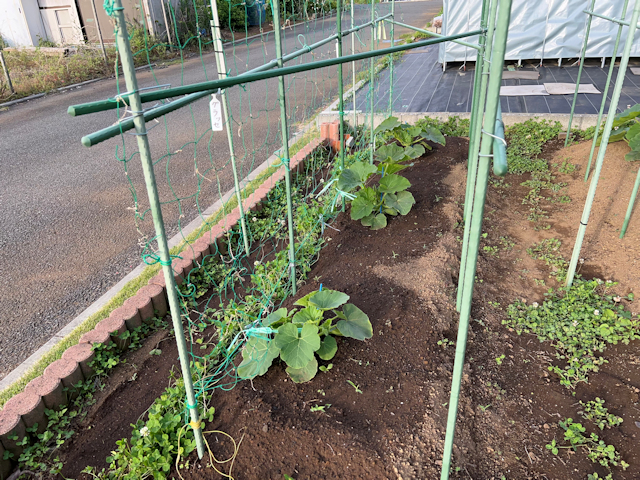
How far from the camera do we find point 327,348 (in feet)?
7.09

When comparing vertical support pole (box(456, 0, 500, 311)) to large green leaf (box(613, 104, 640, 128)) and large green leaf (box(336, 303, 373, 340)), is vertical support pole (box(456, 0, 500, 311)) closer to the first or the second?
large green leaf (box(336, 303, 373, 340))

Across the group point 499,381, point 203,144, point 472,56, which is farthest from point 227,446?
point 472,56

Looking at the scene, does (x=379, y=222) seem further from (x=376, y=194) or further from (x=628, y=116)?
(x=628, y=116)

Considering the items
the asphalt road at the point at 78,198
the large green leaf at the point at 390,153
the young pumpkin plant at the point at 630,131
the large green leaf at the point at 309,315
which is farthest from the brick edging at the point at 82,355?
the young pumpkin plant at the point at 630,131

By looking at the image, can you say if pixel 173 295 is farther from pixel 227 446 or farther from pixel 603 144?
pixel 603 144

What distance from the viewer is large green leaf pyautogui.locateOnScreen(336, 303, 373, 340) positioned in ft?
6.97

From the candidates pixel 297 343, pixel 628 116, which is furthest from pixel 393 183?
pixel 628 116

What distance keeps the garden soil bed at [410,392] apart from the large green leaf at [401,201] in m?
0.18

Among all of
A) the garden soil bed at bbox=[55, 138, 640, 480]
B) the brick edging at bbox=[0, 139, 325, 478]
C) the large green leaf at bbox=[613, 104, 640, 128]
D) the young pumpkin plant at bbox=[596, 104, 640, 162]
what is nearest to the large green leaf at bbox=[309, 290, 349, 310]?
the garden soil bed at bbox=[55, 138, 640, 480]

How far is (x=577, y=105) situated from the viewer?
236 inches

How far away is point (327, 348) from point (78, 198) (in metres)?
3.57

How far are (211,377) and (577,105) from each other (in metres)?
5.96

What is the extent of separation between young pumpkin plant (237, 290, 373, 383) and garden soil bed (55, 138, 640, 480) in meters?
0.08

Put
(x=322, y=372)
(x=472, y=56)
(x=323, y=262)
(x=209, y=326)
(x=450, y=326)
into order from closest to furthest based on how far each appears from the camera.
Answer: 1. (x=322, y=372)
2. (x=450, y=326)
3. (x=209, y=326)
4. (x=323, y=262)
5. (x=472, y=56)
